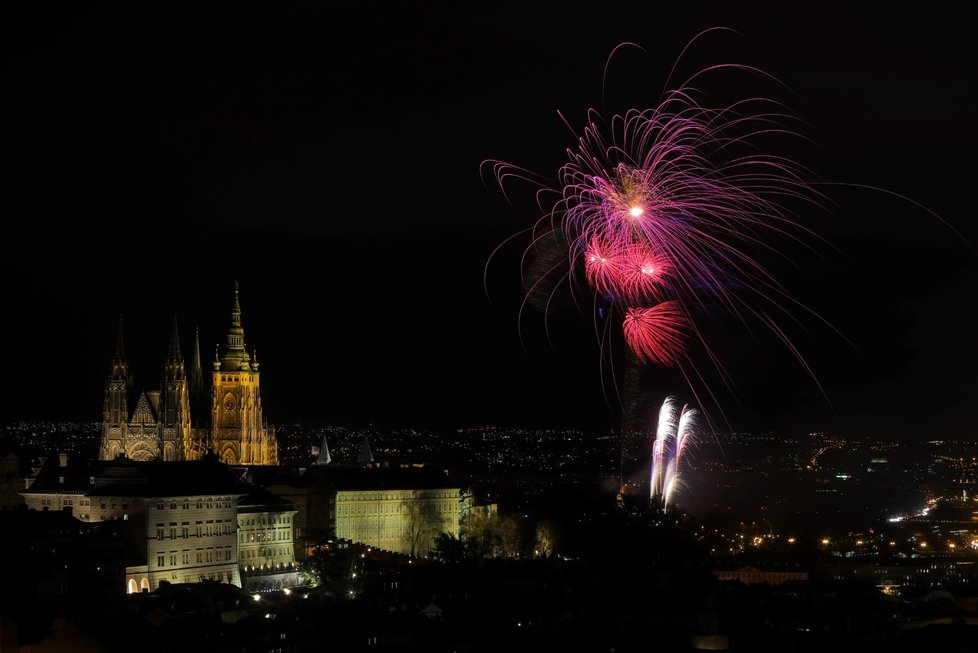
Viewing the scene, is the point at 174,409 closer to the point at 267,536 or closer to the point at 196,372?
the point at 196,372

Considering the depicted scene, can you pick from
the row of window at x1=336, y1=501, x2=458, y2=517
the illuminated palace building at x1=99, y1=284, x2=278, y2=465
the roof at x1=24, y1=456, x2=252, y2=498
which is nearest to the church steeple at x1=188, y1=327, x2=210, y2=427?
the illuminated palace building at x1=99, y1=284, x2=278, y2=465

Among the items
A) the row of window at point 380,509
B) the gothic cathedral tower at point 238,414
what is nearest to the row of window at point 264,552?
the row of window at point 380,509

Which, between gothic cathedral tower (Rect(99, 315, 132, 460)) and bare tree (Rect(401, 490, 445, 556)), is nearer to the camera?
bare tree (Rect(401, 490, 445, 556))

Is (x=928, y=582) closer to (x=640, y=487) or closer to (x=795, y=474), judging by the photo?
(x=640, y=487)

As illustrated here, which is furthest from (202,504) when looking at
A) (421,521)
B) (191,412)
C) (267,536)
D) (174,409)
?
(191,412)

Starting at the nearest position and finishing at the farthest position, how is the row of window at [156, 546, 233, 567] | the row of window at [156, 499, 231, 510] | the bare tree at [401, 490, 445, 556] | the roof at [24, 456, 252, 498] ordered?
the row of window at [156, 546, 233, 567] < the row of window at [156, 499, 231, 510] < the roof at [24, 456, 252, 498] < the bare tree at [401, 490, 445, 556]

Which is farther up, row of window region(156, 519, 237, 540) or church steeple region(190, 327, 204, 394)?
church steeple region(190, 327, 204, 394)

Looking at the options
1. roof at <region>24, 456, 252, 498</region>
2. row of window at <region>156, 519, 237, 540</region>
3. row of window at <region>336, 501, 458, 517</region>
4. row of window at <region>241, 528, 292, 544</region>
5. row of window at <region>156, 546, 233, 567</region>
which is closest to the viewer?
row of window at <region>156, 546, 233, 567</region>

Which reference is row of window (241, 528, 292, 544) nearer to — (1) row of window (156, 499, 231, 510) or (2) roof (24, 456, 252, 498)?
(2) roof (24, 456, 252, 498)

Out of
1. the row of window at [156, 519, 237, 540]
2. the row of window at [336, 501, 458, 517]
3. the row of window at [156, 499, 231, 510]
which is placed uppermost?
the row of window at [156, 499, 231, 510]
